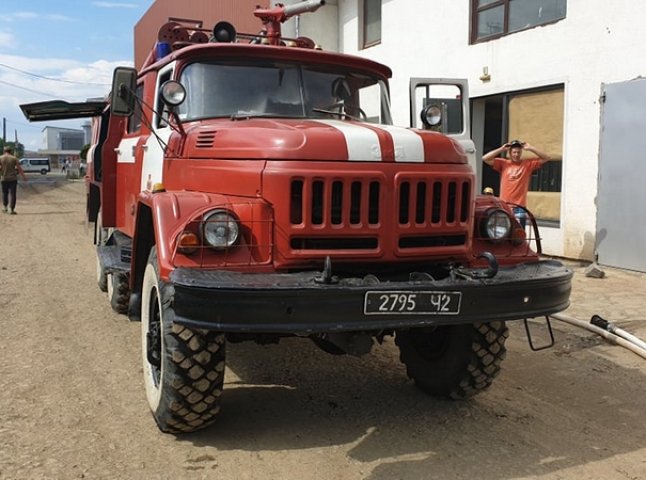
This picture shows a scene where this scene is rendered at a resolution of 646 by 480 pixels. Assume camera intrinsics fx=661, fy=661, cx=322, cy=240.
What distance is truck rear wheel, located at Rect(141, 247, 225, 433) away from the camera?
3.47m

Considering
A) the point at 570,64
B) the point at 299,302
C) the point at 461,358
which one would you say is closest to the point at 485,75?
the point at 570,64

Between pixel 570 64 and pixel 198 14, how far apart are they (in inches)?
613

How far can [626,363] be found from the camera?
5309mm

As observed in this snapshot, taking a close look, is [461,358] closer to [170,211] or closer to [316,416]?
[316,416]

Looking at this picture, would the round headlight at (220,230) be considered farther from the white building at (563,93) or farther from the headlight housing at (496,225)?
the white building at (563,93)

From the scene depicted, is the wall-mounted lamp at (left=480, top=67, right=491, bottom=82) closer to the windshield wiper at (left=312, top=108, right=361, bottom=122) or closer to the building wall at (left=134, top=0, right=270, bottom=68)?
the building wall at (left=134, top=0, right=270, bottom=68)

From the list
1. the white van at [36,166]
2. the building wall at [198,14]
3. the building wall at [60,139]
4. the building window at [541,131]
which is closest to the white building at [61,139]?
the building wall at [60,139]

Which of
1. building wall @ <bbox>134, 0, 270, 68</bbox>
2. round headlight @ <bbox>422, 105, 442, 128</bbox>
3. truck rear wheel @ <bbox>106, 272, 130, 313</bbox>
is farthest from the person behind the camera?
building wall @ <bbox>134, 0, 270, 68</bbox>

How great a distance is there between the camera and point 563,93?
9.50m

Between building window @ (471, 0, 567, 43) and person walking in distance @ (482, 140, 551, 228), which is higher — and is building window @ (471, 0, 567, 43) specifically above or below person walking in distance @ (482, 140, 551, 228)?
above

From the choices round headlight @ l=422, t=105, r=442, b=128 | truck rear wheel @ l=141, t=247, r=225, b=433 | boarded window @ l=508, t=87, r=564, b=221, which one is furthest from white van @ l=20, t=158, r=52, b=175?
truck rear wheel @ l=141, t=247, r=225, b=433

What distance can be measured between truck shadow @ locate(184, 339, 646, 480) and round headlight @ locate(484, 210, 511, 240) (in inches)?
45.3

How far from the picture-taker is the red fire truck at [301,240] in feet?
10.6

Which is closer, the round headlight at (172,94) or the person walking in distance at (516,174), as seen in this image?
the round headlight at (172,94)
